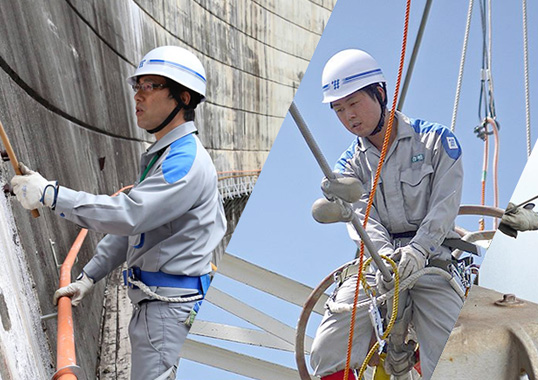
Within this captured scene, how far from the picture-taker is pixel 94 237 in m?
5.39

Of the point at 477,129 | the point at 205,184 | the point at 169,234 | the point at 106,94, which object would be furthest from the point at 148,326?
the point at 106,94

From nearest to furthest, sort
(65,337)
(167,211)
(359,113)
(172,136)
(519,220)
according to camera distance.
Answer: (519,220) → (359,113) → (65,337) → (167,211) → (172,136)

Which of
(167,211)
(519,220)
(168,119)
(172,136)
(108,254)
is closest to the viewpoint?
(519,220)

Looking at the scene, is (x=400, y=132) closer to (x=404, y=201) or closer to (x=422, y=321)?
(x=404, y=201)

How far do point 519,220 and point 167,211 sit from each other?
4.94 feet

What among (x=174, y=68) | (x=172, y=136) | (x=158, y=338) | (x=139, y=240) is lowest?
(x=158, y=338)

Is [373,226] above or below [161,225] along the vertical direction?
above

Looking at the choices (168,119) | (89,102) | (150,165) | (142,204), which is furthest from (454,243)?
(89,102)

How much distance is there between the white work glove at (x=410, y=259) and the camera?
3.47 ft

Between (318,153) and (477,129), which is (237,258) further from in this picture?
(477,129)

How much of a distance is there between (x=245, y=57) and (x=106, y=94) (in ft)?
25.1

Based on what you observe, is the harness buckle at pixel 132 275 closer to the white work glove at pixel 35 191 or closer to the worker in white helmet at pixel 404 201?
the white work glove at pixel 35 191

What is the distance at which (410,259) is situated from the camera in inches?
41.7

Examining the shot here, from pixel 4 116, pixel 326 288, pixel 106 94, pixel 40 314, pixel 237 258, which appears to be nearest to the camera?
pixel 326 288
